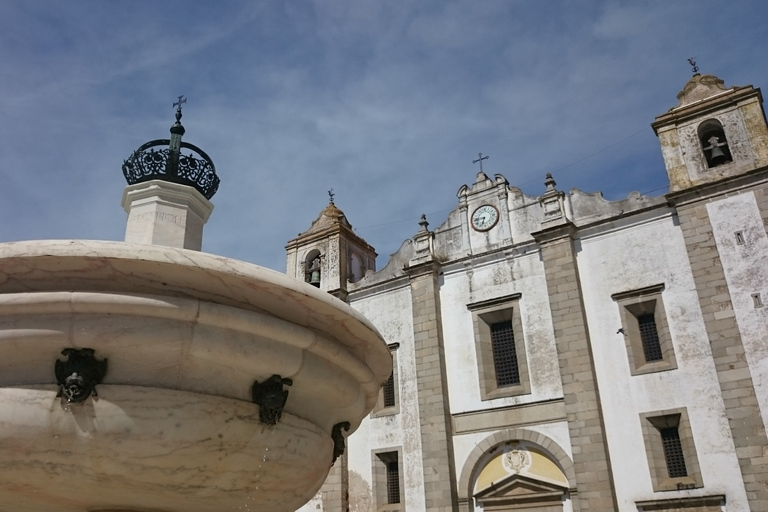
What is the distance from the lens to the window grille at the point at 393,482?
1811cm

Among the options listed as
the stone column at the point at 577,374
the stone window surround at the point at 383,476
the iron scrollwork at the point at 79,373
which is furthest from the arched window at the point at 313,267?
the iron scrollwork at the point at 79,373

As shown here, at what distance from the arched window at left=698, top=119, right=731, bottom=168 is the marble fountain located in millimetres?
14695

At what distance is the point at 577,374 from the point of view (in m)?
15.9

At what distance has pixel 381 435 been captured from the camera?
18672mm

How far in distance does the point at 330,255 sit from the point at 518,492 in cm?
985

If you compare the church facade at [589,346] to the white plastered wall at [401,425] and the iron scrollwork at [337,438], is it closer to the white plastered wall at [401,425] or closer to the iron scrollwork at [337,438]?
the white plastered wall at [401,425]

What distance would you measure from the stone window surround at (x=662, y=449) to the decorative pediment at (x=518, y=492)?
6.83 feet

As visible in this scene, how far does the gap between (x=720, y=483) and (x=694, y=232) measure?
558cm

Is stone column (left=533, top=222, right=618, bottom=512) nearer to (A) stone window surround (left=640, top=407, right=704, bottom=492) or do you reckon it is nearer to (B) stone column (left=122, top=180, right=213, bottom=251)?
(A) stone window surround (left=640, top=407, right=704, bottom=492)

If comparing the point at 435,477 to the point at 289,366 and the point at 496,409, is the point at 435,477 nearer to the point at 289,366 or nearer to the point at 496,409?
the point at 496,409

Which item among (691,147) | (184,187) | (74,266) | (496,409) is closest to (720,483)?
(496,409)

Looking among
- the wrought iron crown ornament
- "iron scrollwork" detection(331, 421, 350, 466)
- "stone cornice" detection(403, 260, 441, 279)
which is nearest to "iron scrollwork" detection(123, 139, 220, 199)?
the wrought iron crown ornament

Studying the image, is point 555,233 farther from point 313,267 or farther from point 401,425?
point 313,267

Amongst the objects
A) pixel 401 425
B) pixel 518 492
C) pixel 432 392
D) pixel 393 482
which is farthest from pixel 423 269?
pixel 518 492
